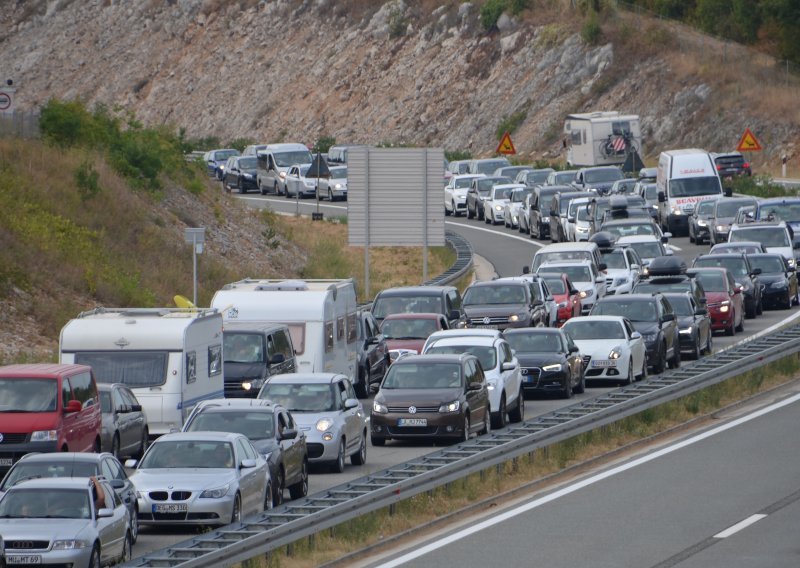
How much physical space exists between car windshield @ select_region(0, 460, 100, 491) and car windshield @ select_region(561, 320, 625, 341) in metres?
17.0

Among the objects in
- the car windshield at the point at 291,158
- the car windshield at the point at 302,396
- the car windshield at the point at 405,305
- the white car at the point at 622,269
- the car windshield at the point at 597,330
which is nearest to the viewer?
the car windshield at the point at 302,396

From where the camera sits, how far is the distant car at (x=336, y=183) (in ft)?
252

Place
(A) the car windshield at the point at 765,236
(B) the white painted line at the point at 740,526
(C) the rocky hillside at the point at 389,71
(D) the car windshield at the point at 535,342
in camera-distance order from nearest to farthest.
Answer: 1. (B) the white painted line at the point at 740,526
2. (D) the car windshield at the point at 535,342
3. (A) the car windshield at the point at 765,236
4. (C) the rocky hillside at the point at 389,71

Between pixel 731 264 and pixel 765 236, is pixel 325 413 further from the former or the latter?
pixel 765 236

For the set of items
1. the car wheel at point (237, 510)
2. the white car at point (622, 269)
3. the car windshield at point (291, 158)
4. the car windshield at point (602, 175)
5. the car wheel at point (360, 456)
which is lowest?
the car wheel at point (360, 456)

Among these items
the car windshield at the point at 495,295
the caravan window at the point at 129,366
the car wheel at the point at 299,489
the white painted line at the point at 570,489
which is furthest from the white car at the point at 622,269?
the car wheel at the point at 299,489

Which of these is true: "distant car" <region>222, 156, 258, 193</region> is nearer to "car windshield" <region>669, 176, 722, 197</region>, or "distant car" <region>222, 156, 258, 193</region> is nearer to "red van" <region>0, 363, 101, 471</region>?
"car windshield" <region>669, 176, 722, 197</region>

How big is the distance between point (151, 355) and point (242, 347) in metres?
3.42

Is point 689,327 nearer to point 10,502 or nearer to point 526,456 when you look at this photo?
→ point 526,456

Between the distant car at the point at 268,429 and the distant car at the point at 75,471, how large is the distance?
9.16 ft

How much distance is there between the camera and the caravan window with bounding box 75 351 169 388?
27641 mm

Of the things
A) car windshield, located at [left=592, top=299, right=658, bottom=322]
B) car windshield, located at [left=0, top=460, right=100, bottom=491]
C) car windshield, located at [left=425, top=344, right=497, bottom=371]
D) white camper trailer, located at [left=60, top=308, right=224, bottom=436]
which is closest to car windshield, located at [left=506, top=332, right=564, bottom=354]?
car windshield, located at [left=425, top=344, right=497, bottom=371]

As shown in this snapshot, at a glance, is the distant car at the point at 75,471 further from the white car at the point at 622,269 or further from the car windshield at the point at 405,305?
the white car at the point at 622,269

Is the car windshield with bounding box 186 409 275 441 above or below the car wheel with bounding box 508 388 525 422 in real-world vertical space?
above
